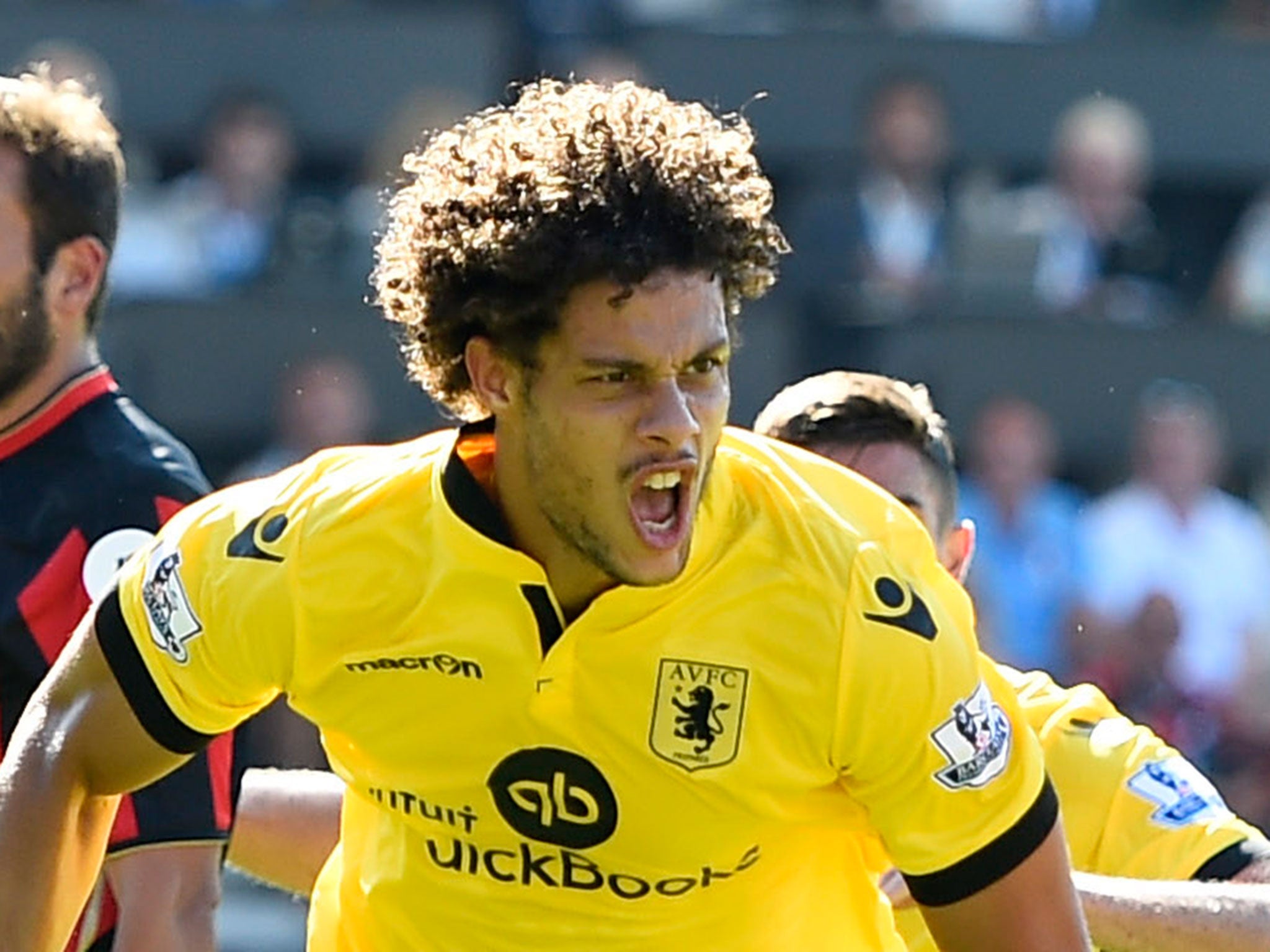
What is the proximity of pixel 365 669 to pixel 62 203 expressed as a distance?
4.43 feet

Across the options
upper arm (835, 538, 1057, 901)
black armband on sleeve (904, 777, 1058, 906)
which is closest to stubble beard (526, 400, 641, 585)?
upper arm (835, 538, 1057, 901)

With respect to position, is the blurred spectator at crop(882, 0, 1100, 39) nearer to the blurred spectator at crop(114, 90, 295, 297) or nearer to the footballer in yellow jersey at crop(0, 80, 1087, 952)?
the blurred spectator at crop(114, 90, 295, 297)

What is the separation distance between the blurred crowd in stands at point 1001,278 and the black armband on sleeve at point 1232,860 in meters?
4.54

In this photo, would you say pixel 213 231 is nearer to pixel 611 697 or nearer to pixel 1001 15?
pixel 1001 15

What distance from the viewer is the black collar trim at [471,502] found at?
4129 mm

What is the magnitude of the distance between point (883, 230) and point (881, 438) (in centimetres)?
617

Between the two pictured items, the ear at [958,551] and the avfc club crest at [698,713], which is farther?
the ear at [958,551]

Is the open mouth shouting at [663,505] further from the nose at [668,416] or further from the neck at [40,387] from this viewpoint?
the neck at [40,387]

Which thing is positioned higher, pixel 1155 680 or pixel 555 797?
A: pixel 555 797

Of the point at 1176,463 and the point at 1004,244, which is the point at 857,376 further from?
the point at 1004,244

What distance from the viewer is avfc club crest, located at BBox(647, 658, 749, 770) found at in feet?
13.0

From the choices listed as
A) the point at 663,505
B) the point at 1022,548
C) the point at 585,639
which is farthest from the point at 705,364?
the point at 1022,548

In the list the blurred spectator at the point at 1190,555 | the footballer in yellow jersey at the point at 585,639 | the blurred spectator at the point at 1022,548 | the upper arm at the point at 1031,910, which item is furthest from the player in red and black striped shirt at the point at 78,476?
the blurred spectator at the point at 1190,555

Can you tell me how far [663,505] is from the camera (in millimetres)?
3947
